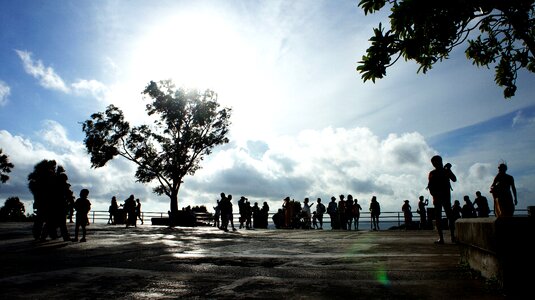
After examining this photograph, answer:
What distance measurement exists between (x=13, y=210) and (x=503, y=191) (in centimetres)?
3682

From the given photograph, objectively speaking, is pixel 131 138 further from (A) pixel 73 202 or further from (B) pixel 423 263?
(B) pixel 423 263

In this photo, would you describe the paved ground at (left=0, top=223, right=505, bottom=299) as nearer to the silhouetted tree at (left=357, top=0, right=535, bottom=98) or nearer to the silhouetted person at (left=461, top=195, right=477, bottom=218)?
the silhouetted tree at (left=357, top=0, right=535, bottom=98)

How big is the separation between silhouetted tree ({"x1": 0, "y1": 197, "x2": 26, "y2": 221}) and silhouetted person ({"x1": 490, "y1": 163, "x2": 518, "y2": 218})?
3447 cm

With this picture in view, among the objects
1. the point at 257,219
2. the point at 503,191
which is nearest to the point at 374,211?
the point at 257,219

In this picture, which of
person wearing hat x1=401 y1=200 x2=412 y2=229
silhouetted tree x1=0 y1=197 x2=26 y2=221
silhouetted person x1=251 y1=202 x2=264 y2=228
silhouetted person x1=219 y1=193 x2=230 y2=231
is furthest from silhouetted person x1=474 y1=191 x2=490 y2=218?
silhouetted tree x1=0 y1=197 x2=26 y2=221

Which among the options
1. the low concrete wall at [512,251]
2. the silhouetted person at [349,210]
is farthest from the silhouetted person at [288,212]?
the low concrete wall at [512,251]

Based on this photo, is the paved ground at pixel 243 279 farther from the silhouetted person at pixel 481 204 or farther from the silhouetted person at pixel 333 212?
the silhouetted person at pixel 333 212

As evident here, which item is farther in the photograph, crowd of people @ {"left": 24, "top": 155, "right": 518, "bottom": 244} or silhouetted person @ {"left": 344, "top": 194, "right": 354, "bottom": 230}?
silhouetted person @ {"left": 344, "top": 194, "right": 354, "bottom": 230}

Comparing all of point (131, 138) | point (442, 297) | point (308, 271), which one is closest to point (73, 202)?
point (308, 271)

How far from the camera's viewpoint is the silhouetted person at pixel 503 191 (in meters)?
7.95

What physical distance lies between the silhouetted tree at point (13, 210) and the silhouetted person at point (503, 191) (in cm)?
3447

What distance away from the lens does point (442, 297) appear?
9.02 ft

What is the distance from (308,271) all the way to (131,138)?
29601mm

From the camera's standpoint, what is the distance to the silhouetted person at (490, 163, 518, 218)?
26.1ft
